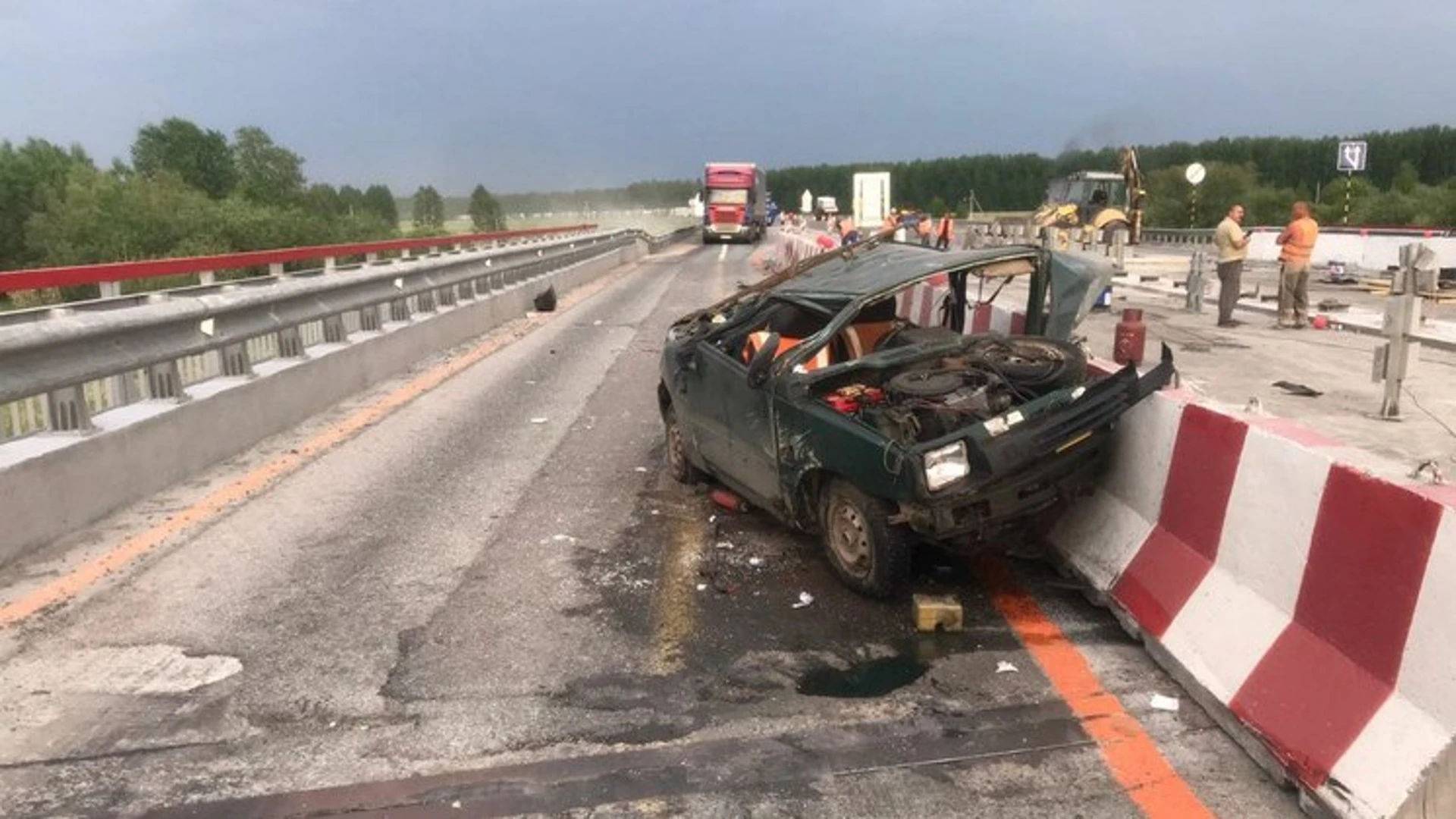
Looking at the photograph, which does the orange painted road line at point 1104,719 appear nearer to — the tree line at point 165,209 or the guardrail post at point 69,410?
the guardrail post at point 69,410

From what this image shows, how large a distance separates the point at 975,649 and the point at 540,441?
4685 mm

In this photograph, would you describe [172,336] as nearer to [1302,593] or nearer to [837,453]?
[837,453]

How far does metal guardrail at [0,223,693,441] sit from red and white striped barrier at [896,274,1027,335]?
4.59 m

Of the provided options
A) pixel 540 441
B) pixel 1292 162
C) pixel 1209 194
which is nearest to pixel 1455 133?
pixel 1292 162

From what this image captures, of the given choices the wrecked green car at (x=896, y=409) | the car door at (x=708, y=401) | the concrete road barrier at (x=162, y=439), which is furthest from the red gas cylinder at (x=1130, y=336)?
the concrete road barrier at (x=162, y=439)

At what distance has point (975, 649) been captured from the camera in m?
4.20

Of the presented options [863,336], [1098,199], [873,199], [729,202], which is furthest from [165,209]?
[863,336]

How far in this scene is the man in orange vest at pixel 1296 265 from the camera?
15.0 meters

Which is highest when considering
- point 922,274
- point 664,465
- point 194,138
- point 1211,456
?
point 194,138

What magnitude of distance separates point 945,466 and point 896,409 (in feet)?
1.46

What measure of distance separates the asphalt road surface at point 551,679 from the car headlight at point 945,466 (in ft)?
2.13

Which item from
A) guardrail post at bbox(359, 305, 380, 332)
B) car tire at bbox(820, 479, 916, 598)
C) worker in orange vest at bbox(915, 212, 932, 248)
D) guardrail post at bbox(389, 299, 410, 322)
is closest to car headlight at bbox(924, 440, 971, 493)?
car tire at bbox(820, 479, 916, 598)

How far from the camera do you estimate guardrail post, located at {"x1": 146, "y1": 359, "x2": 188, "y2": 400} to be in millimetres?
6883

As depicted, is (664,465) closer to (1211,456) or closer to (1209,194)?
(1211,456)
